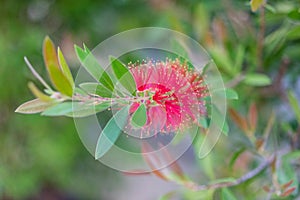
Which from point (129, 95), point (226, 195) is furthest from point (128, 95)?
point (226, 195)

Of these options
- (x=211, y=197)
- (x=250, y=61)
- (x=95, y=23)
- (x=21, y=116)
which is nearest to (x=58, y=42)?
(x=95, y=23)

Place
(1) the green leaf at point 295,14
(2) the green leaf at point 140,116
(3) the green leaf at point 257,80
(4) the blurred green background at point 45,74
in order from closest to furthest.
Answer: (2) the green leaf at point 140,116
(1) the green leaf at point 295,14
(3) the green leaf at point 257,80
(4) the blurred green background at point 45,74

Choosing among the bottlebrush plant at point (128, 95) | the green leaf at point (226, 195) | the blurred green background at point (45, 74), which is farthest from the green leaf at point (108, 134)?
the blurred green background at point (45, 74)

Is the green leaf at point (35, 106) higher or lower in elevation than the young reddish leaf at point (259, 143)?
higher

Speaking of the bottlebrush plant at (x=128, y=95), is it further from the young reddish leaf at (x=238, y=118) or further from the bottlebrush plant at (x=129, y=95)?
the young reddish leaf at (x=238, y=118)

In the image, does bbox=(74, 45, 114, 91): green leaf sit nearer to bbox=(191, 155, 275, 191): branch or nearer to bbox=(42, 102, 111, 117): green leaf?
bbox=(42, 102, 111, 117): green leaf

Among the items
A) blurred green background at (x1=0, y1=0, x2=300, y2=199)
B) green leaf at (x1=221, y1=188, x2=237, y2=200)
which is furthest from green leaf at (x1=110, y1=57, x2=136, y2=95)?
blurred green background at (x1=0, y1=0, x2=300, y2=199)
